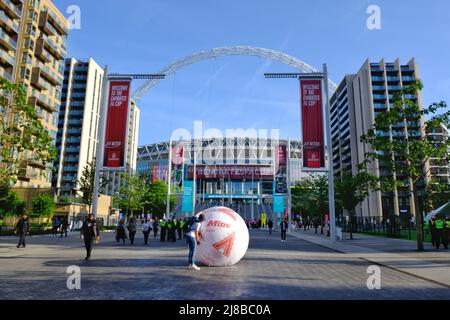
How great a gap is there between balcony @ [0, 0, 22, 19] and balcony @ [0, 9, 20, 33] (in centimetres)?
83

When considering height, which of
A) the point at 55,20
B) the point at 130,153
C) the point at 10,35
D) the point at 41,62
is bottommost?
the point at 130,153

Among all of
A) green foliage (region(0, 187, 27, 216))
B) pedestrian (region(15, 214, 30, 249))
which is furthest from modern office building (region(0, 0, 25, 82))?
pedestrian (region(15, 214, 30, 249))

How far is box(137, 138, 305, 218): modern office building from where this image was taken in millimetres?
114250

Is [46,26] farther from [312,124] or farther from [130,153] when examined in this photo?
[130,153]

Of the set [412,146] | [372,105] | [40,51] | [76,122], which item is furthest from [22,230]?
[372,105]

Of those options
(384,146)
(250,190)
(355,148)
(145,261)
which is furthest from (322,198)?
(250,190)

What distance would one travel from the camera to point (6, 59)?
56.7 m

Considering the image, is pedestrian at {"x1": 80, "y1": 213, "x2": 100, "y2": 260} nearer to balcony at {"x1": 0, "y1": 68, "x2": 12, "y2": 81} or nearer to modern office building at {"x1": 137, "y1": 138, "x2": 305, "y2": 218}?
balcony at {"x1": 0, "y1": 68, "x2": 12, "y2": 81}

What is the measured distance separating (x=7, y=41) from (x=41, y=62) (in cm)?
1051

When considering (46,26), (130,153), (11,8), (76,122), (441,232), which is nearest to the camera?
(441,232)

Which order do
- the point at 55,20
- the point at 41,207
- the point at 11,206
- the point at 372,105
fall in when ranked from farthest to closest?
the point at 372,105
the point at 55,20
the point at 41,207
the point at 11,206

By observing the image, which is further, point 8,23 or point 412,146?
point 8,23

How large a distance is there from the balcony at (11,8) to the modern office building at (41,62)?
887 mm
